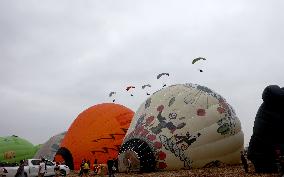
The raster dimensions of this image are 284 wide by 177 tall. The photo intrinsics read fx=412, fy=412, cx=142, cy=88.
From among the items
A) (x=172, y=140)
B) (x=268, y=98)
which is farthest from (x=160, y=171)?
(x=268, y=98)

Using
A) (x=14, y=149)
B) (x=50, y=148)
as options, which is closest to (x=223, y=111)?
(x=50, y=148)

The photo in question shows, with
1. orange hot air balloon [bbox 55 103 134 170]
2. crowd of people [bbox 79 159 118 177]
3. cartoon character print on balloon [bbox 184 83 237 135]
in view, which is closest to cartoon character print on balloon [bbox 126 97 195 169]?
cartoon character print on balloon [bbox 184 83 237 135]

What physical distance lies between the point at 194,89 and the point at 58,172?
1072 centimetres

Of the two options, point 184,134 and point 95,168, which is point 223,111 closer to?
point 184,134

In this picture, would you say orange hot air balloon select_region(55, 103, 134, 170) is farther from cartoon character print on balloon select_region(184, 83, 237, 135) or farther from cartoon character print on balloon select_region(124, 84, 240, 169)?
cartoon character print on balloon select_region(184, 83, 237, 135)

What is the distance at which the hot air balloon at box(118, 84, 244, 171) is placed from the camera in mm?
22656

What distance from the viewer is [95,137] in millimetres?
30750

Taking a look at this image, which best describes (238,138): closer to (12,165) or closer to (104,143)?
(104,143)

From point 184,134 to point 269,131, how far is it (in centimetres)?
620

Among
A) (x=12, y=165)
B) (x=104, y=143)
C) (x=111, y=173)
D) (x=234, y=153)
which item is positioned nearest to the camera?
(x=111, y=173)

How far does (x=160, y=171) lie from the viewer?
2284 cm

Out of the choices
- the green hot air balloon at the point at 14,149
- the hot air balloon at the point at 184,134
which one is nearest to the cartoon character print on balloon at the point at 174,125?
the hot air balloon at the point at 184,134

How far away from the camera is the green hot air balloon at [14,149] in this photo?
152ft

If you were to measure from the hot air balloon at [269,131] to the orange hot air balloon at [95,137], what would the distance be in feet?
49.7
